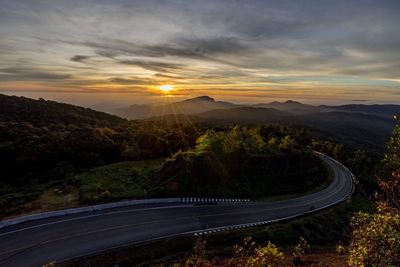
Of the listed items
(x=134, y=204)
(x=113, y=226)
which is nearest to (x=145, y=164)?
(x=134, y=204)

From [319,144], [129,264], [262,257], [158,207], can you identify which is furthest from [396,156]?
[319,144]

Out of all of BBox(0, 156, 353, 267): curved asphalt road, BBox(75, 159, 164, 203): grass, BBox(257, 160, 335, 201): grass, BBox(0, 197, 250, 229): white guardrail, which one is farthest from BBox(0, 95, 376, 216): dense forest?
BBox(0, 156, 353, 267): curved asphalt road

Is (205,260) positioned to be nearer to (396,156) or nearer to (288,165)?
(396,156)

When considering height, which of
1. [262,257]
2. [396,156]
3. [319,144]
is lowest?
[319,144]

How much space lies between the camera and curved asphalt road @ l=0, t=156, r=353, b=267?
28.6m

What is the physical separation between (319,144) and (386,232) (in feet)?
380

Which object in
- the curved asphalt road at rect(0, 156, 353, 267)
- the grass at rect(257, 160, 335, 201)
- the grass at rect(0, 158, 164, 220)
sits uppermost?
the grass at rect(0, 158, 164, 220)

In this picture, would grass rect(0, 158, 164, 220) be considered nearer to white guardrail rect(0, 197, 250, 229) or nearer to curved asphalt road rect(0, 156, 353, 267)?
white guardrail rect(0, 197, 250, 229)

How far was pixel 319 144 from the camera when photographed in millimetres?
120875

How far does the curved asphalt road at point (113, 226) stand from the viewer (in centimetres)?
2856

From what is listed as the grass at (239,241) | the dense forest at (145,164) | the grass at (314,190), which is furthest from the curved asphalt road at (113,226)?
the dense forest at (145,164)

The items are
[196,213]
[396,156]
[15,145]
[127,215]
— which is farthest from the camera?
[15,145]

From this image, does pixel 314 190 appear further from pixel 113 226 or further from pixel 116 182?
pixel 113 226

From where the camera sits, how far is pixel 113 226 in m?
34.3
